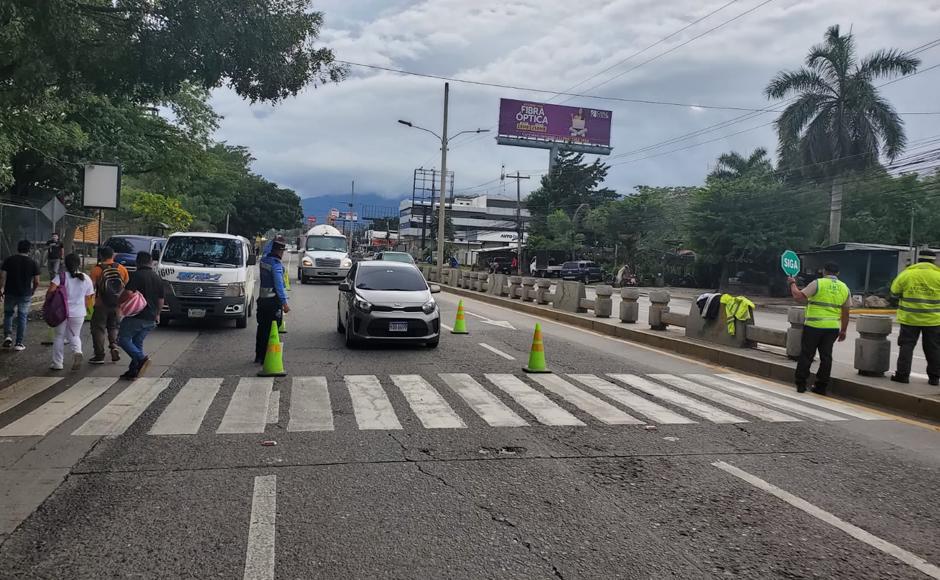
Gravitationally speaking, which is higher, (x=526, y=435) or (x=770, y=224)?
(x=770, y=224)

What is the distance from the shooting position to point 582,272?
52.3 metres

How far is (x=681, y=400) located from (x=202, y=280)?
370 inches

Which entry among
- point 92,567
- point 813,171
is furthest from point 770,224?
point 92,567

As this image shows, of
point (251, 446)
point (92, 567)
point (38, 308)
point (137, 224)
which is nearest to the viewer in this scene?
point (92, 567)

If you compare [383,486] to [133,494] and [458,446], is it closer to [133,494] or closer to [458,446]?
[458,446]

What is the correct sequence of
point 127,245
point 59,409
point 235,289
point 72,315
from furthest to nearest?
point 127,245 → point 235,289 → point 72,315 → point 59,409

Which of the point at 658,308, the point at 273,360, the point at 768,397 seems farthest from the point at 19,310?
the point at 658,308

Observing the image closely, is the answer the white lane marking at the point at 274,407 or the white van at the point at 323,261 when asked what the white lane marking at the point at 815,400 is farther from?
the white van at the point at 323,261

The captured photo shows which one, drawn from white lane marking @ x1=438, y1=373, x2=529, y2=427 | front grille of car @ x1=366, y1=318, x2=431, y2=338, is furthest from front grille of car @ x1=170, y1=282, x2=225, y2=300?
white lane marking @ x1=438, y1=373, x2=529, y2=427

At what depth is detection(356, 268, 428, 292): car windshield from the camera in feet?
41.4

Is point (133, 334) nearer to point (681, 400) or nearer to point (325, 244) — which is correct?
point (681, 400)

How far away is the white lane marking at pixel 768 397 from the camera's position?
26.6 feet

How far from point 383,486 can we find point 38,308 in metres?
15.7

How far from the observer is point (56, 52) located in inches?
364
